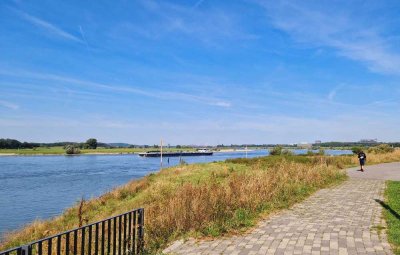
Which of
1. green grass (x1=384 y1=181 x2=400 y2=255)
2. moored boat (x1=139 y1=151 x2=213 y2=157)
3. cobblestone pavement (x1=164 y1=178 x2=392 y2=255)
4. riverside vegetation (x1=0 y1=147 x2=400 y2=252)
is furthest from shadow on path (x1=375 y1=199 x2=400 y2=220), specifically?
moored boat (x1=139 y1=151 x2=213 y2=157)

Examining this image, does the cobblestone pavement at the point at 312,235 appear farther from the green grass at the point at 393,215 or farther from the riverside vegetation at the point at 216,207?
the riverside vegetation at the point at 216,207

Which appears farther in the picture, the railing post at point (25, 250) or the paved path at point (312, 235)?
the paved path at point (312, 235)

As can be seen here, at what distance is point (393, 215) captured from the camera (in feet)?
33.7

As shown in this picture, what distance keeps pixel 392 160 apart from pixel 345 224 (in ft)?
107

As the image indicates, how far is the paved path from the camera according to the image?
6.95 meters

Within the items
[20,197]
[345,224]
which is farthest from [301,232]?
[20,197]

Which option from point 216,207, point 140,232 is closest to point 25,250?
point 140,232

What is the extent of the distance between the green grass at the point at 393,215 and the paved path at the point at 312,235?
157 mm

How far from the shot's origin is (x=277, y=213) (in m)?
Answer: 10.8

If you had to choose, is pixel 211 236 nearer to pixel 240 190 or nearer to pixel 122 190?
pixel 240 190

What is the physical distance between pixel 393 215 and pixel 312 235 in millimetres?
3536

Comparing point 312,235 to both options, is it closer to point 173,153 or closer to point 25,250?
point 25,250

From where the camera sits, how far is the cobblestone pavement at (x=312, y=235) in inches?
274

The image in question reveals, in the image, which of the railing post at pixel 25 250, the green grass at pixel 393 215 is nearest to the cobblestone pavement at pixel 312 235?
the green grass at pixel 393 215
